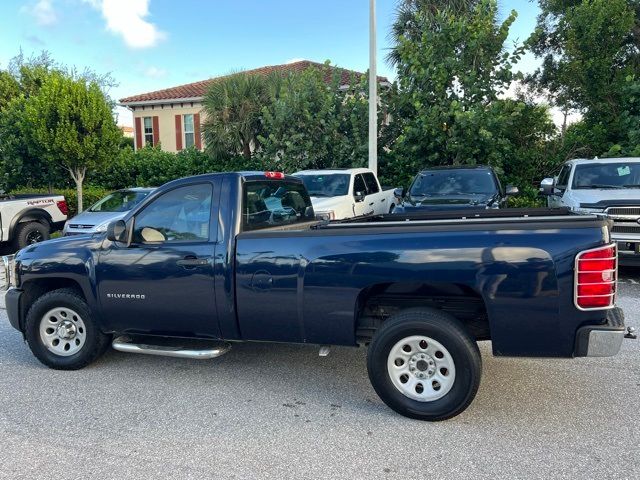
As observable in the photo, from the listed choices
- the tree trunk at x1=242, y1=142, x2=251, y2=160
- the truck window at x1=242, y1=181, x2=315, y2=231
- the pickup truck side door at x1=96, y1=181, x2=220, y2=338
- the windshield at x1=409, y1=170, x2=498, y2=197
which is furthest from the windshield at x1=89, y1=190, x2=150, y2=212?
the pickup truck side door at x1=96, y1=181, x2=220, y2=338

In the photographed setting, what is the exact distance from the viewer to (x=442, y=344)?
3754 millimetres

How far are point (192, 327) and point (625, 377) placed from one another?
370cm

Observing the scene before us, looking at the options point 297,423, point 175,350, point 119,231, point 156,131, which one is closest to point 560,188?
point 297,423

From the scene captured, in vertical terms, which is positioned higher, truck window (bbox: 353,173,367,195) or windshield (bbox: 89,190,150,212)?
truck window (bbox: 353,173,367,195)

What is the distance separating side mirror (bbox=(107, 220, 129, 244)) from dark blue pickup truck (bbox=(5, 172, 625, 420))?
0.01 m

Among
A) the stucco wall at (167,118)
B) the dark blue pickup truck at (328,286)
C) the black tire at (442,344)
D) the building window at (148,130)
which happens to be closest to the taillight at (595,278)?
the dark blue pickup truck at (328,286)

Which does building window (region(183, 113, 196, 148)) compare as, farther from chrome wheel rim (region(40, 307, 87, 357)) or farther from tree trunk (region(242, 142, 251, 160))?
chrome wheel rim (region(40, 307, 87, 357))

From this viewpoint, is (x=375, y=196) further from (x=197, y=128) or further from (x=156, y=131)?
(x=156, y=131)

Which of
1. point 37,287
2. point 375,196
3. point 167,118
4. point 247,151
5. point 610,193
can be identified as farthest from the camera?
point 167,118

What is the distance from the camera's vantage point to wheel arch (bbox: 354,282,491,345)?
158 inches

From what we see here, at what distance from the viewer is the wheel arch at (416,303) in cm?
401

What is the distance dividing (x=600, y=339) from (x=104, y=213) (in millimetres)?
10610

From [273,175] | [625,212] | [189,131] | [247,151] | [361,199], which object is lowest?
[625,212]

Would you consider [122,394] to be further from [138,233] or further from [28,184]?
[28,184]
